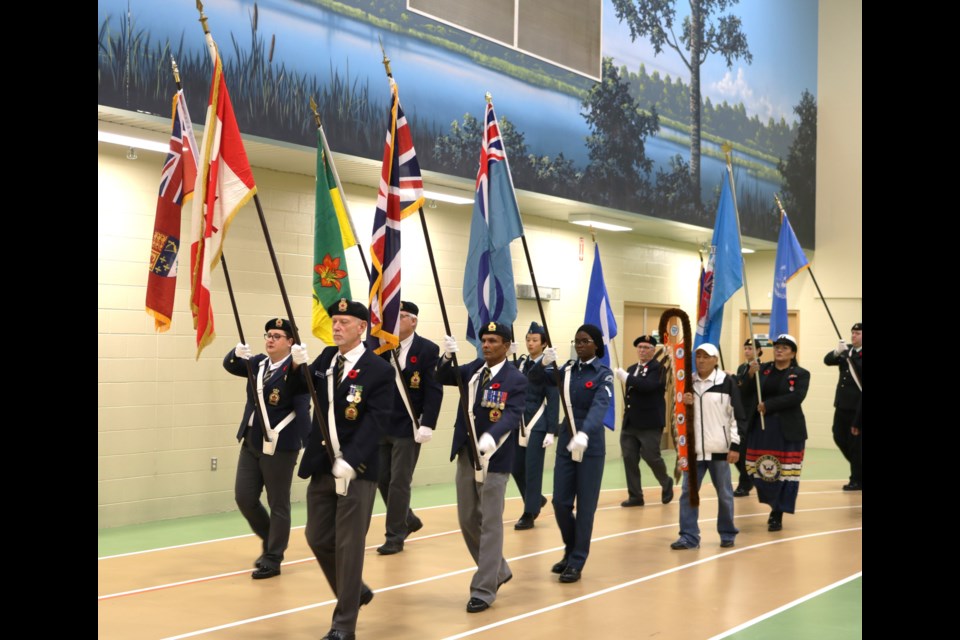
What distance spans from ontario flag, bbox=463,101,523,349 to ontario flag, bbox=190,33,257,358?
1920mm

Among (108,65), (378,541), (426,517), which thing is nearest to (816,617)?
(378,541)

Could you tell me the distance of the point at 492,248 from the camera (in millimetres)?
8125

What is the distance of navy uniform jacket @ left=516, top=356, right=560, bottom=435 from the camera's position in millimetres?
8742

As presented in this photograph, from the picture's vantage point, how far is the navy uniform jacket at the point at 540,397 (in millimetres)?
8742

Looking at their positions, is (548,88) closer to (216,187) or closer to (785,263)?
(785,263)

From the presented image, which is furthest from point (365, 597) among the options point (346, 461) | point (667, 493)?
point (667, 493)

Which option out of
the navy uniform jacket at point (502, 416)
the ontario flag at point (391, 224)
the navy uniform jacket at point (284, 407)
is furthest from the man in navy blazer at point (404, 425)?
the navy uniform jacket at point (502, 416)

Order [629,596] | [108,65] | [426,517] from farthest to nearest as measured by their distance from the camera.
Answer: [426,517]
[108,65]
[629,596]

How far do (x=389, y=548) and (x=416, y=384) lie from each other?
142cm

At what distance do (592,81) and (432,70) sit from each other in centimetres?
360

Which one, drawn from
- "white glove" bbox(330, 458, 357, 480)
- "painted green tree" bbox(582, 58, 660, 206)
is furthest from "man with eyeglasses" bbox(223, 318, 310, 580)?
"painted green tree" bbox(582, 58, 660, 206)

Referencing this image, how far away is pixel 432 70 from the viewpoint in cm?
1213

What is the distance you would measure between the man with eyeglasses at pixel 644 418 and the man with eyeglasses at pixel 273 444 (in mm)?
5049

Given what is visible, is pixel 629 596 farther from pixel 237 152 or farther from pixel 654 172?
pixel 654 172
